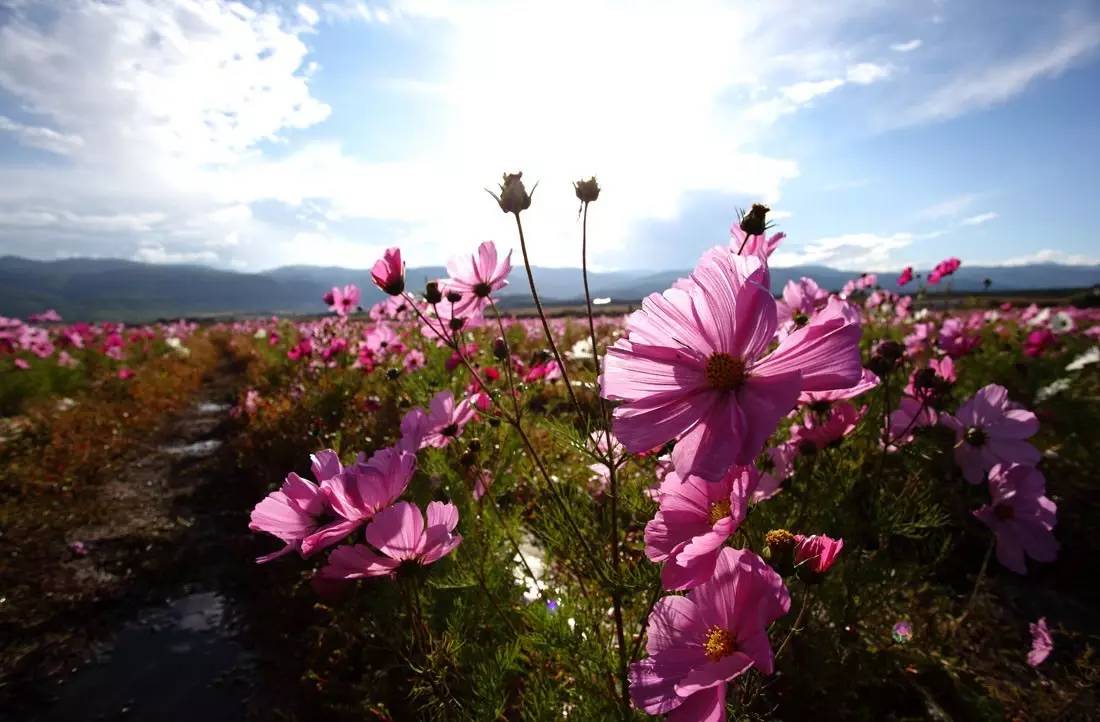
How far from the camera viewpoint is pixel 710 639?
0.86 m

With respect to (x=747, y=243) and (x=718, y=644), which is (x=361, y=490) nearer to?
(x=718, y=644)

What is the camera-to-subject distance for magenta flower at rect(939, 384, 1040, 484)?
158cm

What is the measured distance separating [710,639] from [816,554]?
207mm

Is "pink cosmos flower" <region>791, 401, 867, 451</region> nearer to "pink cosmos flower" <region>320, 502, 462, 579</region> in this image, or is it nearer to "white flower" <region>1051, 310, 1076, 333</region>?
"pink cosmos flower" <region>320, 502, 462, 579</region>

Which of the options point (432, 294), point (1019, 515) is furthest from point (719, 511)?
point (1019, 515)

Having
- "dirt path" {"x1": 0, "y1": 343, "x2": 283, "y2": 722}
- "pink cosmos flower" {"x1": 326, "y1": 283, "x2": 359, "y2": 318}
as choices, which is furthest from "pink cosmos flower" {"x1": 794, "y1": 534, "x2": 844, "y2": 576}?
"pink cosmos flower" {"x1": 326, "y1": 283, "x2": 359, "y2": 318}

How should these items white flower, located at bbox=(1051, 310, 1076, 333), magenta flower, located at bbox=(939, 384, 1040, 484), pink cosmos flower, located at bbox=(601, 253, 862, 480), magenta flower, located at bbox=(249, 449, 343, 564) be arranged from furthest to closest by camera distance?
white flower, located at bbox=(1051, 310, 1076, 333)
magenta flower, located at bbox=(939, 384, 1040, 484)
magenta flower, located at bbox=(249, 449, 343, 564)
pink cosmos flower, located at bbox=(601, 253, 862, 480)

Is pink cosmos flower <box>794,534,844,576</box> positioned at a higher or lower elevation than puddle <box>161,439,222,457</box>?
higher

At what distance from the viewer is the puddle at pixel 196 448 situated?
18.0ft

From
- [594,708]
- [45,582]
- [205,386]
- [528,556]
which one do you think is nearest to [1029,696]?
[594,708]

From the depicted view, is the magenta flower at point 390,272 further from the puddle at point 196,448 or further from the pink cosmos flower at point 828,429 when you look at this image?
the puddle at point 196,448

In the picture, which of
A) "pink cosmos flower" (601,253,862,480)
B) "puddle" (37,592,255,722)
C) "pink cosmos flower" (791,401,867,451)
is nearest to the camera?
"pink cosmos flower" (601,253,862,480)

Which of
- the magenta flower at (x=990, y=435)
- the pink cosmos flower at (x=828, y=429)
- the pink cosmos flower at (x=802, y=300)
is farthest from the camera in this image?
the pink cosmos flower at (x=802, y=300)

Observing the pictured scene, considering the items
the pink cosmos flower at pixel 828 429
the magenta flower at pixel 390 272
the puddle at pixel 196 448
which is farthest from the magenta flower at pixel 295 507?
the puddle at pixel 196 448
